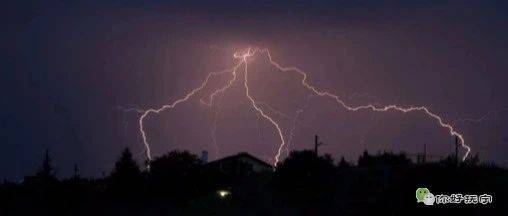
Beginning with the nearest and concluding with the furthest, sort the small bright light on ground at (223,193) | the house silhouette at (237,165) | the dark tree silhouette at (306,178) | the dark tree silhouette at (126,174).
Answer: the dark tree silhouette at (306,178) < the small bright light on ground at (223,193) < the dark tree silhouette at (126,174) < the house silhouette at (237,165)

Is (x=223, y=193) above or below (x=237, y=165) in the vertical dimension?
→ below

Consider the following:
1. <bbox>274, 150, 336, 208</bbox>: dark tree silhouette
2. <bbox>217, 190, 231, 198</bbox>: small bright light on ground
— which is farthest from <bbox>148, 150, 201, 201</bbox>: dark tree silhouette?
<bbox>274, 150, 336, 208</bbox>: dark tree silhouette

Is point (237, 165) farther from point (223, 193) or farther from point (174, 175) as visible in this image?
point (223, 193)

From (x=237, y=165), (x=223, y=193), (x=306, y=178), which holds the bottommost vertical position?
(x=223, y=193)

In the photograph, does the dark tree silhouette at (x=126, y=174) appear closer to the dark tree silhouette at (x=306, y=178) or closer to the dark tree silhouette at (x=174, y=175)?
the dark tree silhouette at (x=174, y=175)

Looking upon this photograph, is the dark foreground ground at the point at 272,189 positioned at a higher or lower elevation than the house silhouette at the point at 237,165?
lower

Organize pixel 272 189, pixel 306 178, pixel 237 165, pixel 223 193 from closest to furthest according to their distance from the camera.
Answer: pixel 306 178
pixel 272 189
pixel 223 193
pixel 237 165

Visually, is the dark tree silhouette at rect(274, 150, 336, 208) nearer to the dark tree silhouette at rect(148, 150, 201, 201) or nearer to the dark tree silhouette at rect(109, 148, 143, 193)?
the dark tree silhouette at rect(148, 150, 201, 201)

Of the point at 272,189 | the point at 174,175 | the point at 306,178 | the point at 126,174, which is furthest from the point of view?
the point at 126,174

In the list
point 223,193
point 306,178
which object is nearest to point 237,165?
point 223,193

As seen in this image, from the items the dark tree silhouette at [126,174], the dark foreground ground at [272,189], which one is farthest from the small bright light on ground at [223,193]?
the dark tree silhouette at [126,174]

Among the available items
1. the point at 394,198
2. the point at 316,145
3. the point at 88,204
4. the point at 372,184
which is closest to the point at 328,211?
the point at 372,184
